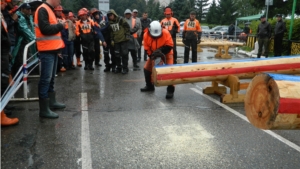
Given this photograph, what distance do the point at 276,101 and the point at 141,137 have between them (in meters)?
2.25

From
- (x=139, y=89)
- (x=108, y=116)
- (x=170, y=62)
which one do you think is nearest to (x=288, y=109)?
(x=108, y=116)

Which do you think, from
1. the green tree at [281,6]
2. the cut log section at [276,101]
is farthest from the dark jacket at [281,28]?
the green tree at [281,6]

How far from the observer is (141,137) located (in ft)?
13.5

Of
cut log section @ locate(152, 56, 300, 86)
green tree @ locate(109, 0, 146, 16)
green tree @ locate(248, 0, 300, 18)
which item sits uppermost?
green tree @ locate(109, 0, 146, 16)

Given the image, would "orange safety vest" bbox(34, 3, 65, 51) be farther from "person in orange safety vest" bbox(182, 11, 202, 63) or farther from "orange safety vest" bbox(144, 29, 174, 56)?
"person in orange safety vest" bbox(182, 11, 202, 63)

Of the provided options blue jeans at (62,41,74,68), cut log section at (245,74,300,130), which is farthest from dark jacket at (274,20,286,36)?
cut log section at (245,74,300,130)

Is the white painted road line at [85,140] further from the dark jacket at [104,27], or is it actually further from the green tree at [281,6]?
the green tree at [281,6]

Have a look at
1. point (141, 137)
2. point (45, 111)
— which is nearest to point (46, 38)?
point (45, 111)

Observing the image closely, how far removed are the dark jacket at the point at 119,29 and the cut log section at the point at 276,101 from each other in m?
6.66

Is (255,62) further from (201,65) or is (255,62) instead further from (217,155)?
(217,155)

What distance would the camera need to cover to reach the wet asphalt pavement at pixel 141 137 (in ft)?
11.1

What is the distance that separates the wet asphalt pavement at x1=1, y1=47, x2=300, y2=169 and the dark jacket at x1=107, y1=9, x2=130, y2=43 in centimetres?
296

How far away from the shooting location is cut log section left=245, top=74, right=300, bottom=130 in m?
2.21

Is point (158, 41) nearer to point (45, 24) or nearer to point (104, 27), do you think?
point (45, 24)
